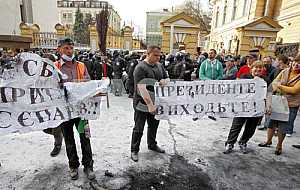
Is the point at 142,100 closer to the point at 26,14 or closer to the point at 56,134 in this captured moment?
the point at 56,134

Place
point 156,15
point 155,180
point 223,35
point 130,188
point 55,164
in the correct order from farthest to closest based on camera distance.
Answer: point 156,15 < point 223,35 < point 55,164 < point 155,180 < point 130,188

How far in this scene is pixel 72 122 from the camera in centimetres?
318

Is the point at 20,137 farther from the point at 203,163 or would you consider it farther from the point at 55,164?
the point at 203,163

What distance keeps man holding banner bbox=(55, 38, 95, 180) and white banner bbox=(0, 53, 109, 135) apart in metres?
0.11

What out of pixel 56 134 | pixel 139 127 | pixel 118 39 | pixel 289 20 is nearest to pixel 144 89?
pixel 139 127

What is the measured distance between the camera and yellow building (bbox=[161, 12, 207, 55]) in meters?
10.9

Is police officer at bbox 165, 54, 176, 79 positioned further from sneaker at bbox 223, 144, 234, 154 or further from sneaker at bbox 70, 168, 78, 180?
sneaker at bbox 70, 168, 78, 180

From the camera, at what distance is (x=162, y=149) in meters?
4.22

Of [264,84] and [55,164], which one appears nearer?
[55,164]

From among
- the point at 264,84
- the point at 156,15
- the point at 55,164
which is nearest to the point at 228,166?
the point at 264,84

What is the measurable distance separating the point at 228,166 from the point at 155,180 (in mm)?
1244

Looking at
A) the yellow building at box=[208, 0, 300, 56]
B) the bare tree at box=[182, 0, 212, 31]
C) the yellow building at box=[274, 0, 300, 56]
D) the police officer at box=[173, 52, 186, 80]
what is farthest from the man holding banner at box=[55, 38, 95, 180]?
the bare tree at box=[182, 0, 212, 31]

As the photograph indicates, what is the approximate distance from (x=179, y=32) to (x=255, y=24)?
3693 millimetres

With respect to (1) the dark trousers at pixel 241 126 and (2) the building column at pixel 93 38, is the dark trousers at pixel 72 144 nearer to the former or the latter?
(1) the dark trousers at pixel 241 126
